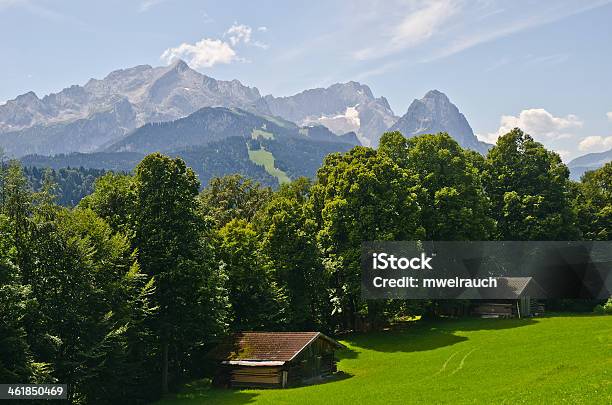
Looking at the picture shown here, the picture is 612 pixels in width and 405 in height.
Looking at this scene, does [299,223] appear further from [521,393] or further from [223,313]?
[521,393]

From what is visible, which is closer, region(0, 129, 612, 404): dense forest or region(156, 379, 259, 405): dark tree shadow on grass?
region(0, 129, 612, 404): dense forest

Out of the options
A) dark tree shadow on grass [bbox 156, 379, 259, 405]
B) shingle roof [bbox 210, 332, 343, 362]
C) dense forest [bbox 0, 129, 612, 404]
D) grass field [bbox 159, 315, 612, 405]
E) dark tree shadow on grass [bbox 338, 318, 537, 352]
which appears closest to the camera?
grass field [bbox 159, 315, 612, 405]

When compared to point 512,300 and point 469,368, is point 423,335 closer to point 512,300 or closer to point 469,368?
point 512,300

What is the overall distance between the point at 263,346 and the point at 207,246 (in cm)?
912

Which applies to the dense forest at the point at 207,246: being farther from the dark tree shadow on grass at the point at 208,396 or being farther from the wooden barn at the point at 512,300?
the wooden barn at the point at 512,300

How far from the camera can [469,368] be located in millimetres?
41750

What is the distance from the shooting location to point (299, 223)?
58781mm

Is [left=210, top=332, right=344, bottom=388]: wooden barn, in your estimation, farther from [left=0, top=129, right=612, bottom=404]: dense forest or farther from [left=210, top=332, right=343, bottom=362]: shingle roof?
[left=0, top=129, right=612, bottom=404]: dense forest

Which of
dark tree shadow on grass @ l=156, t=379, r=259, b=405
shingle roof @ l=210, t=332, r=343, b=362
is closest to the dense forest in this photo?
shingle roof @ l=210, t=332, r=343, b=362

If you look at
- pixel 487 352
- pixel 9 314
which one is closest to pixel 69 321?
pixel 9 314

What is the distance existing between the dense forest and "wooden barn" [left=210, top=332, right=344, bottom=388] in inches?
83.4

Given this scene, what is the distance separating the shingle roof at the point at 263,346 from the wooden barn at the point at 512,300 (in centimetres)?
2991

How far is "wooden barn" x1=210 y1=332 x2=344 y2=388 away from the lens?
1748 inches

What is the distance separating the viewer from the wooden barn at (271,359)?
44.4 meters
